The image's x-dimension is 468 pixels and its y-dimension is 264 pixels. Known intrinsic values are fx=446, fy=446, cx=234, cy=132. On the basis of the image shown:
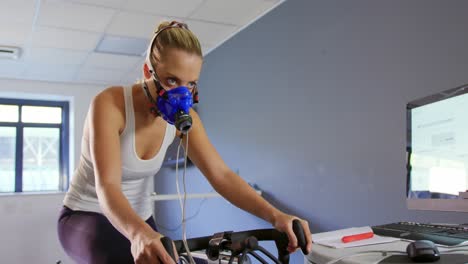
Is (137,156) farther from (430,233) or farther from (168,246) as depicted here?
(430,233)

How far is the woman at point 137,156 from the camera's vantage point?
1.06 metres

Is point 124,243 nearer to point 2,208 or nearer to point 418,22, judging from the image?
point 418,22

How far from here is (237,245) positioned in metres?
0.83

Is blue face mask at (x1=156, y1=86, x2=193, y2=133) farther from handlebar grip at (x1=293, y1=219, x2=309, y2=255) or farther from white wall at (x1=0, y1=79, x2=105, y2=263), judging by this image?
white wall at (x1=0, y1=79, x2=105, y2=263)

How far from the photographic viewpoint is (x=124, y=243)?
1.19 metres

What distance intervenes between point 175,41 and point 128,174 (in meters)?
0.46

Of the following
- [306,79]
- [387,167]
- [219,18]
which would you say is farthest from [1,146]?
[387,167]

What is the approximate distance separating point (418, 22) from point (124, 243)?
1933 mm

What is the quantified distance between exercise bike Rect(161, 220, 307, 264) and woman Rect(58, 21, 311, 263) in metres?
0.02

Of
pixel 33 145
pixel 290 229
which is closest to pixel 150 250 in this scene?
pixel 290 229

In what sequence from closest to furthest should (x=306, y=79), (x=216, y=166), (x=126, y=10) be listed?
1. (x=216, y=166)
2. (x=306, y=79)
3. (x=126, y=10)

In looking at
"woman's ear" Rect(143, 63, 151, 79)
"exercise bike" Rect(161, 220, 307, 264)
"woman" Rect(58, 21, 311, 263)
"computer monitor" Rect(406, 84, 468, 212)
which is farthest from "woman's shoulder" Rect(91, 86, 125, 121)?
"computer monitor" Rect(406, 84, 468, 212)

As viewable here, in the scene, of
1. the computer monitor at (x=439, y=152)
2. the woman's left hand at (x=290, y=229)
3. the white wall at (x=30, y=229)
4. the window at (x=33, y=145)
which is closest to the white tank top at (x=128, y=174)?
the woman's left hand at (x=290, y=229)

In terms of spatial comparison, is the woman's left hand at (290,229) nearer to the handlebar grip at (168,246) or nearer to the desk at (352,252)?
the desk at (352,252)
